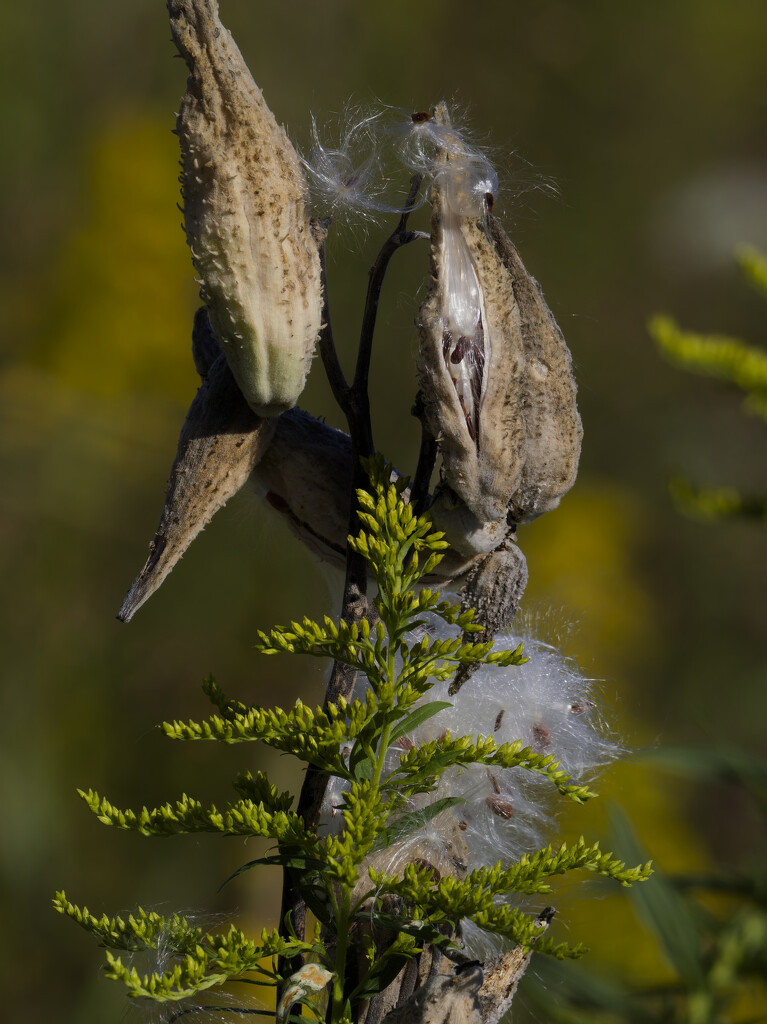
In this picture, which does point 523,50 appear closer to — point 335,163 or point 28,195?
point 28,195

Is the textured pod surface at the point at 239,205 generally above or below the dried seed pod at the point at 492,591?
above

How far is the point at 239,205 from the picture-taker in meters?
0.56

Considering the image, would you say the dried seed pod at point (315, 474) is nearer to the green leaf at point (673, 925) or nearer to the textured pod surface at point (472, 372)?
the textured pod surface at point (472, 372)

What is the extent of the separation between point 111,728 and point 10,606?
1.36 feet

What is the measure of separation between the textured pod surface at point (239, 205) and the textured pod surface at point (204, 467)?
0.05 m

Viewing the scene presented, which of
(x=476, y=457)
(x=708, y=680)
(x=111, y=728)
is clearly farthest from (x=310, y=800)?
(x=708, y=680)

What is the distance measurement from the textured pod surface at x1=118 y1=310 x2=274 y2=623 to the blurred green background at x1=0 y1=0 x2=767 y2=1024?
142cm

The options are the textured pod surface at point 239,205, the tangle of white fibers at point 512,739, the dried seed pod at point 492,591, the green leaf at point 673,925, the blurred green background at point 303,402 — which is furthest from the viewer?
Result: the blurred green background at point 303,402

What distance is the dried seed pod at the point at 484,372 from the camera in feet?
1.91

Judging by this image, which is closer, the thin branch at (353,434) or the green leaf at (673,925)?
the thin branch at (353,434)

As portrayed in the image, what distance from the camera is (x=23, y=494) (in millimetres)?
2410

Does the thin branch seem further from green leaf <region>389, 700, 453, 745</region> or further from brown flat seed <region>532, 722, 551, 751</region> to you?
brown flat seed <region>532, 722, 551, 751</region>

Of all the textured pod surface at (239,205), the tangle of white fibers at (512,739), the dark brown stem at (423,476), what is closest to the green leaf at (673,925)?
the tangle of white fibers at (512,739)

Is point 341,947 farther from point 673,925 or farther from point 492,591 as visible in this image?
point 673,925
